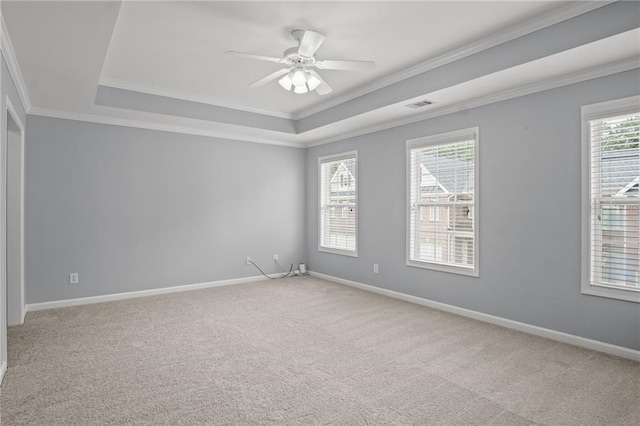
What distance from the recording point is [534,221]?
11.9ft

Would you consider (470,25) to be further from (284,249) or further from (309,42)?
(284,249)

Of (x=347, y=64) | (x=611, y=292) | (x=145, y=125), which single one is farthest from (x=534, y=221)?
(x=145, y=125)

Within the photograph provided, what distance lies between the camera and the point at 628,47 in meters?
2.76

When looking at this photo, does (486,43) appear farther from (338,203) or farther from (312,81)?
(338,203)

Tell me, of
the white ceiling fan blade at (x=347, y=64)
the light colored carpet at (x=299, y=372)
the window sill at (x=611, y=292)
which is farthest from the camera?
the white ceiling fan blade at (x=347, y=64)

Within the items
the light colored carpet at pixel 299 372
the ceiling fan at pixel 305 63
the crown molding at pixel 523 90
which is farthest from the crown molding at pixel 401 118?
the light colored carpet at pixel 299 372

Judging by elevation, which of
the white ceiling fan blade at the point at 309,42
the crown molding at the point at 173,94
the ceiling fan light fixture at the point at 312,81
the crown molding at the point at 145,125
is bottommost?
the crown molding at the point at 145,125

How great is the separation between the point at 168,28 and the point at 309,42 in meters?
1.24

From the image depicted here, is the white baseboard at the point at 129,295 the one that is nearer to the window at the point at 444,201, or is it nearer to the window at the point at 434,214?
the window at the point at 444,201

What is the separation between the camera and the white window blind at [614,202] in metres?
3.07

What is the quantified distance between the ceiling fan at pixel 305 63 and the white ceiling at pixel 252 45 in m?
0.23

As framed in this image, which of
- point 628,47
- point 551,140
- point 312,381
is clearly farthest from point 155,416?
point 628,47

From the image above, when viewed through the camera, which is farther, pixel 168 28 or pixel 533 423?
pixel 168 28

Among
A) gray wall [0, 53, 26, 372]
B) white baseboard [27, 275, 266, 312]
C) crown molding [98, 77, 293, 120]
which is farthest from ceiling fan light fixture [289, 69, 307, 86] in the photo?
white baseboard [27, 275, 266, 312]
